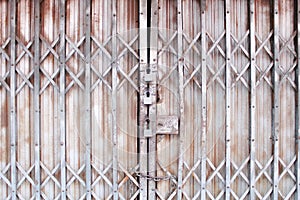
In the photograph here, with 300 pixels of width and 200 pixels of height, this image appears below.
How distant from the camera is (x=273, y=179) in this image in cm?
291

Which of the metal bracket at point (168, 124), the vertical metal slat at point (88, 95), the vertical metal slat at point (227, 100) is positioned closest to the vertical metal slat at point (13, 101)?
the vertical metal slat at point (88, 95)

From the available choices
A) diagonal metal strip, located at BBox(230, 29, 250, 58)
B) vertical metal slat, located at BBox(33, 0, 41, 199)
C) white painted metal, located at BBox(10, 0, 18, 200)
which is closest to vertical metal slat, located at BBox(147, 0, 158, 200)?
diagonal metal strip, located at BBox(230, 29, 250, 58)

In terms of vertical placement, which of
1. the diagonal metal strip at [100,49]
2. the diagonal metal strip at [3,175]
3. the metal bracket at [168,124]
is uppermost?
the diagonal metal strip at [100,49]

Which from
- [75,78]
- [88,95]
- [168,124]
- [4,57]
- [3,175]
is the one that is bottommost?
[3,175]

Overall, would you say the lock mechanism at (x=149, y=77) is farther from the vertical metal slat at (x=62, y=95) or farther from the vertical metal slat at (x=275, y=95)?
the vertical metal slat at (x=275, y=95)

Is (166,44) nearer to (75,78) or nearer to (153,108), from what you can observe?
(153,108)

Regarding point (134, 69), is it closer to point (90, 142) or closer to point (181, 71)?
point (181, 71)

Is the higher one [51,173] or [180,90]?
[180,90]

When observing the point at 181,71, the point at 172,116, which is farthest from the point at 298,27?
the point at 172,116

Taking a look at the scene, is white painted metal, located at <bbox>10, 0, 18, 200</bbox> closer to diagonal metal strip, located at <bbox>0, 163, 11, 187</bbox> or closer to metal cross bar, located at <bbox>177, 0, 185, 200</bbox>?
diagonal metal strip, located at <bbox>0, 163, 11, 187</bbox>

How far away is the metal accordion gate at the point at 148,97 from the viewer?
287 centimetres

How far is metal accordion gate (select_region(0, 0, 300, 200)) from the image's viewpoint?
9.41 feet

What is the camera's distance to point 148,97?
9.39 ft

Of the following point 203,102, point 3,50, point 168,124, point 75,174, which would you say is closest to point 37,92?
point 3,50
